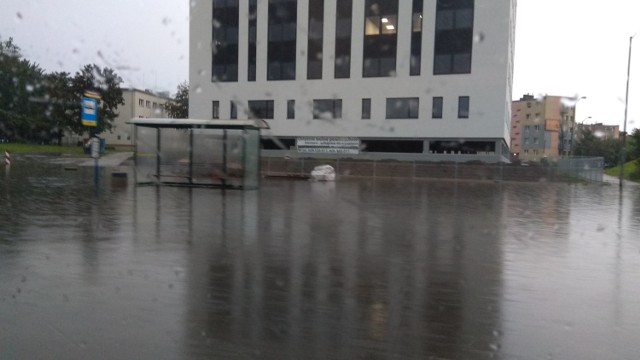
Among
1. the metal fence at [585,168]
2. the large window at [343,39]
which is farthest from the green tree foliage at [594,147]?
the large window at [343,39]

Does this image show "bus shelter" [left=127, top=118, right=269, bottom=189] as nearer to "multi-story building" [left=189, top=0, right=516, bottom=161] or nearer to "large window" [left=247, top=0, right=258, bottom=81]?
"multi-story building" [left=189, top=0, right=516, bottom=161]

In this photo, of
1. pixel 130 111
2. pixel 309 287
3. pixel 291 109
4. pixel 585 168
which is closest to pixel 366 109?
pixel 291 109

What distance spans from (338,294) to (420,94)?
3471 centimetres

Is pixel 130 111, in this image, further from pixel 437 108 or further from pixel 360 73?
pixel 437 108

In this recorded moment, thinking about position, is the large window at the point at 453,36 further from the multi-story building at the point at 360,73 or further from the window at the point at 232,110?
the window at the point at 232,110

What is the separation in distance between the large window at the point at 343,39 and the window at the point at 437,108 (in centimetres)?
679

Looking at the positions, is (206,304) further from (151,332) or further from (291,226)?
(291,226)

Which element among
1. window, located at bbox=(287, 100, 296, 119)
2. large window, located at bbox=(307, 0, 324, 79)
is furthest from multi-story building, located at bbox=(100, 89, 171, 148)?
large window, located at bbox=(307, 0, 324, 79)

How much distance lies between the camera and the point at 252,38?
140ft

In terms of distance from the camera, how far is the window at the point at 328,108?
136 feet

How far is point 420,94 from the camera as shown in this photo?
128 feet

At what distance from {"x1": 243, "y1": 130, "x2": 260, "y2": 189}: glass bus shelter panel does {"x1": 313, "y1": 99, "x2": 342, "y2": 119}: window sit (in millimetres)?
21805

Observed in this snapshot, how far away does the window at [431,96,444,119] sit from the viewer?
38.7 m

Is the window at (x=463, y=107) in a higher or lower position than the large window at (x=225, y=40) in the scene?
lower
